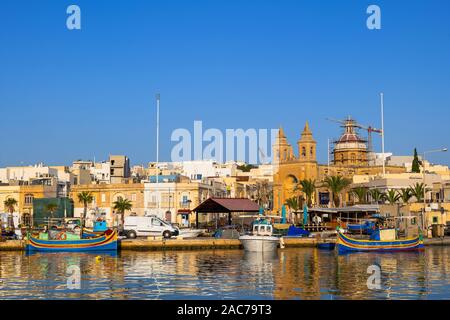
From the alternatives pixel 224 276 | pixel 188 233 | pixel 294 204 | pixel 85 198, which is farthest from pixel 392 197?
pixel 224 276

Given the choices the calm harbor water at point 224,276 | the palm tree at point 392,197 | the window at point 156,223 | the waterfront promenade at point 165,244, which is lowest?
the calm harbor water at point 224,276

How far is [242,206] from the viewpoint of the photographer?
6944 cm

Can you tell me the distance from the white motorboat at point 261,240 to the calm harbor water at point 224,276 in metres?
0.92

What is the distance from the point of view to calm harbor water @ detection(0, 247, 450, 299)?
2731cm

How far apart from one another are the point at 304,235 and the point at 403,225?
10566 mm

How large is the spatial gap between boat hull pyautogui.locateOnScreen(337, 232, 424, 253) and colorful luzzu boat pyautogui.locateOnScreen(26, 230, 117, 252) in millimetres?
17542

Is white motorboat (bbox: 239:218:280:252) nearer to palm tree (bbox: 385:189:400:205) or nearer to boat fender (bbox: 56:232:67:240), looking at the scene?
boat fender (bbox: 56:232:67:240)

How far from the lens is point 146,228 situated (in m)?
62.5

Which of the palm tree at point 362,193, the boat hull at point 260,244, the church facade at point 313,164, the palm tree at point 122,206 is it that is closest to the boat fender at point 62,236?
the boat hull at point 260,244

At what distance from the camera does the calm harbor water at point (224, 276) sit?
2731 cm

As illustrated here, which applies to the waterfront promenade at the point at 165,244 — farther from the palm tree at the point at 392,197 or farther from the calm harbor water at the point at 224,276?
the palm tree at the point at 392,197

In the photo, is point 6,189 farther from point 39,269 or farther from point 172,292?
point 172,292

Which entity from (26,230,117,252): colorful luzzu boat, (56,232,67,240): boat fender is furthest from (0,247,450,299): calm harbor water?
(56,232,67,240): boat fender
